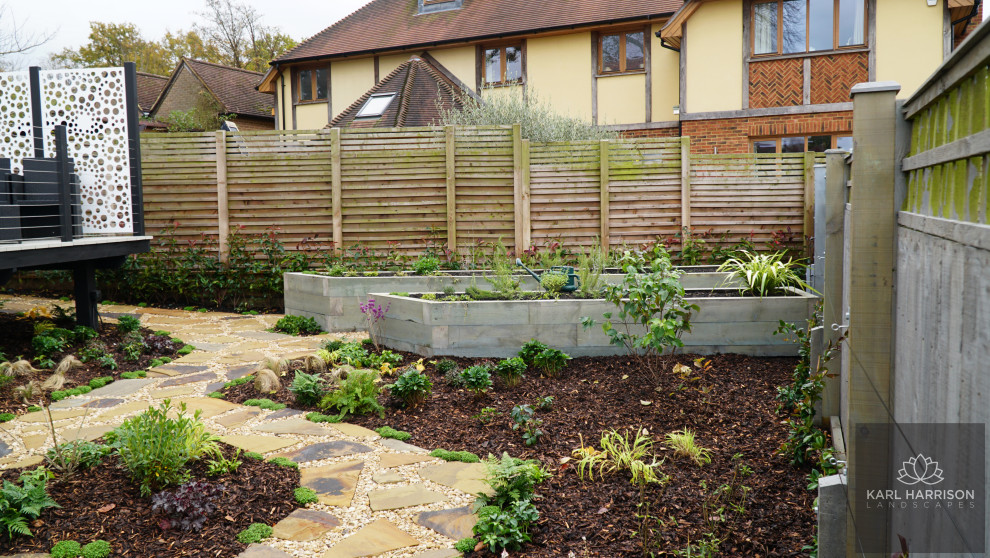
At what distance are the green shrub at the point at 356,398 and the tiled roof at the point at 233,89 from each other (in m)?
22.5

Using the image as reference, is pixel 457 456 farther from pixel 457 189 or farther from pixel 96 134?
pixel 96 134

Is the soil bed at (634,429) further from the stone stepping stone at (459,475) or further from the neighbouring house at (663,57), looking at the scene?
the neighbouring house at (663,57)

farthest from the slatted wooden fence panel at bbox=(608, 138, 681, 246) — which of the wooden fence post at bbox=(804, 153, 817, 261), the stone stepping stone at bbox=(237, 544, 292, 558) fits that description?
the stone stepping stone at bbox=(237, 544, 292, 558)

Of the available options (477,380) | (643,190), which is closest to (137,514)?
(477,380)

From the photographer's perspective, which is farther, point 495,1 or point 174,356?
point 495,1

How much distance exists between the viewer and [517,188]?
904cm

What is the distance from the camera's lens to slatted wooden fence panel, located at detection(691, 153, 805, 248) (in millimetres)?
8836

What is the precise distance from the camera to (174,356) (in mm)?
6648

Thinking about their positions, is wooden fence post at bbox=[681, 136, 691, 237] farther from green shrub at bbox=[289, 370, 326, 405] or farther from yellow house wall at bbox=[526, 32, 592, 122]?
yellow house wall at bbox=[526, 32, 592, 122]

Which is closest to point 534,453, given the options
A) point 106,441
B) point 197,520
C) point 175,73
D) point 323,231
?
point 197,520

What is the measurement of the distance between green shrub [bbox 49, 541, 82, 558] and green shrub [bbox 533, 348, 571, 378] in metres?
3.27

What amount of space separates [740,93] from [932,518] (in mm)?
12453

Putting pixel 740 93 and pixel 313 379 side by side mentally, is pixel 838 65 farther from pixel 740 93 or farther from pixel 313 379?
pixel 313 379

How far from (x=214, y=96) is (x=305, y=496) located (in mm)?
24621
